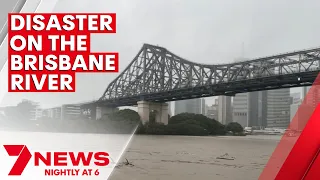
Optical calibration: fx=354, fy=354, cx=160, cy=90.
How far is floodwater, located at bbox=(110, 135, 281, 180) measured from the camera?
6.44 ft

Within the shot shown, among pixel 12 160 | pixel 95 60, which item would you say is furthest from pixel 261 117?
pixel 12 160

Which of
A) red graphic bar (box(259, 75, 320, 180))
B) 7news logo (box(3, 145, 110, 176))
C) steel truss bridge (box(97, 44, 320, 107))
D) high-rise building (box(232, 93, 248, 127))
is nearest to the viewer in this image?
red graphic bar (box(259, 75, 320, 180))

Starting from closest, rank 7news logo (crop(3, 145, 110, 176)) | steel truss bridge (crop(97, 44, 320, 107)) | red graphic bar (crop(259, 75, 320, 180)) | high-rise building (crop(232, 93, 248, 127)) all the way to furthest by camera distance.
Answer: red graphic bar (crop(259, 75, 320, 180)) < steel truss bridge (crop(97, 44, 320, 107)) < high-rise building (crop(232, 93, 248, 127)) < 7news logo (crop(3, 145, 110, 176))

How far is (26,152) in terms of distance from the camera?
6.79ft

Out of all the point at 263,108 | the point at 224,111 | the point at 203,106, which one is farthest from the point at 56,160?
the point at 263,108

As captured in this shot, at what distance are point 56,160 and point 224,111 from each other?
1.00m

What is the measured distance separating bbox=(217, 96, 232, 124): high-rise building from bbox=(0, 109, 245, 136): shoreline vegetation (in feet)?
0.09

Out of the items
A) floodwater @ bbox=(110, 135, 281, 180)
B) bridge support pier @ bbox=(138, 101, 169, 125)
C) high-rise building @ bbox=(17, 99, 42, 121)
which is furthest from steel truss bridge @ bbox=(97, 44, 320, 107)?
high-rise building @ bbox=(17, 99, 42, 121)

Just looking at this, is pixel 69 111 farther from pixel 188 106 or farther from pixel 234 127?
pixel 234 127

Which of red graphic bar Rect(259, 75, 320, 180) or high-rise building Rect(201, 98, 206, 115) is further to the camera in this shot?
high-rise building Rect(201, 98, 206, 115)

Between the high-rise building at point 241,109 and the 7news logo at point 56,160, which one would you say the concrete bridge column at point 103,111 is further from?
the high-rise building at point 241,109

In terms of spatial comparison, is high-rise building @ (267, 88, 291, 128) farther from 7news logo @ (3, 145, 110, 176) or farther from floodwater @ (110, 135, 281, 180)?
7news logo @ (3, 145, 110, 176)

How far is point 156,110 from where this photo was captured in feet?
6.56

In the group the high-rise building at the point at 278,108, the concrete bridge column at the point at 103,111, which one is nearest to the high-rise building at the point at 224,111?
the high-rise building at the point at 278,108
